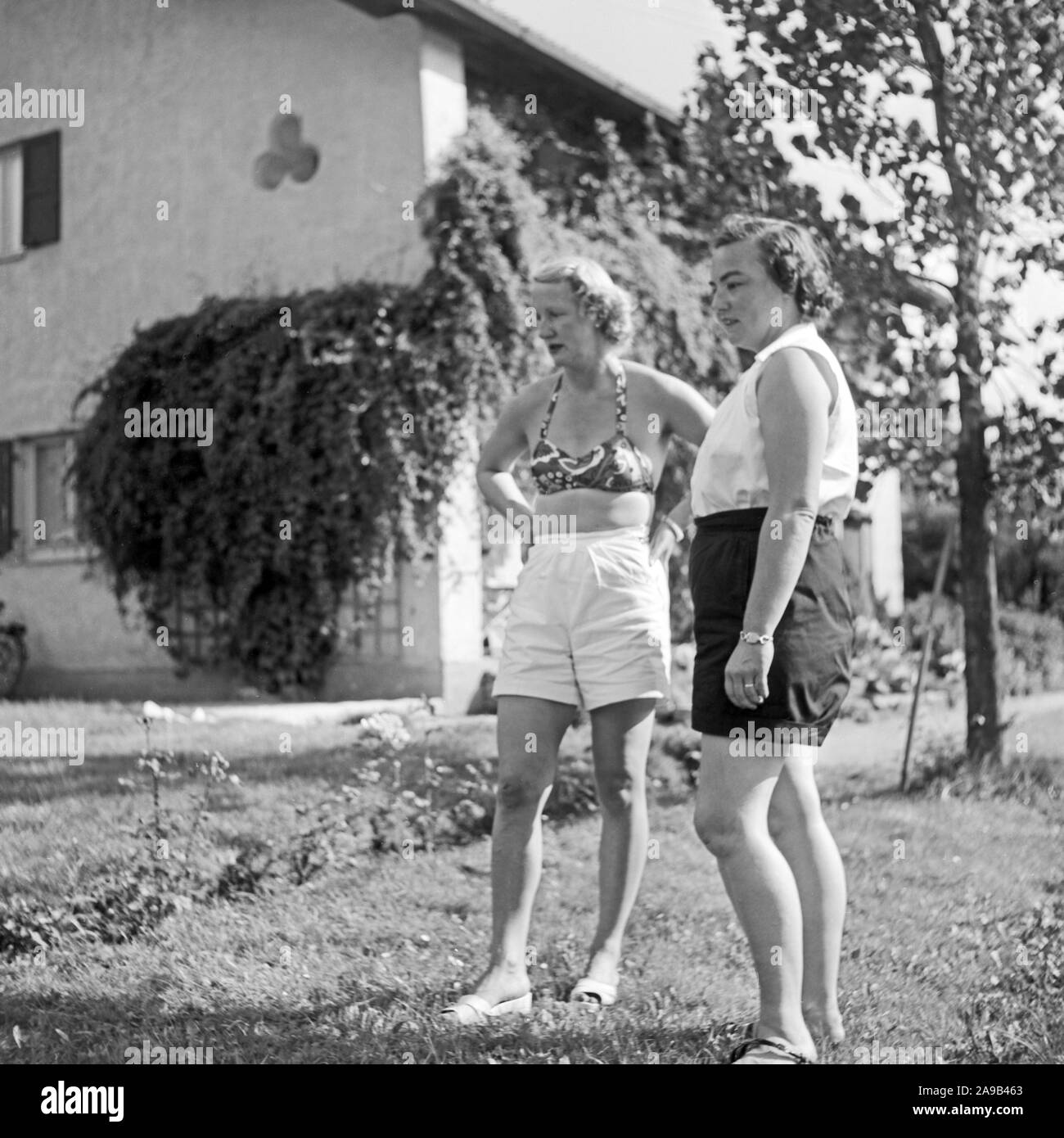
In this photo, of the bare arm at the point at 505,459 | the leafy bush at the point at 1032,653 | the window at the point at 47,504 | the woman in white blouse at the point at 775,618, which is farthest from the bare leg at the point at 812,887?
the window at the point at 47,504

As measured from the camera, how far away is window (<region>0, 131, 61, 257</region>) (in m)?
14.1

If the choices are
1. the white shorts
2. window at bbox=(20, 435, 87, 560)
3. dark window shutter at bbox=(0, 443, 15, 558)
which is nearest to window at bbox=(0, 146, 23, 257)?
window at bbox=(20, 435, 87, 560)

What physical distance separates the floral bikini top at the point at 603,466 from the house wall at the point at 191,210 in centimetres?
675

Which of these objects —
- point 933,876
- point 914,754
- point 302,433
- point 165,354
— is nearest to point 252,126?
point 165,354

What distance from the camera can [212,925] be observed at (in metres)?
4.44

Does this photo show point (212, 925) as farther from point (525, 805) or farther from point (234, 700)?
point (234, 700)

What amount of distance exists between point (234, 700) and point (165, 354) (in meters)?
2.75

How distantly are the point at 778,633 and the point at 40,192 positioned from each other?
42.0 ft

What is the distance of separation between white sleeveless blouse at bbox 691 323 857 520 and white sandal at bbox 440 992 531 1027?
127cm

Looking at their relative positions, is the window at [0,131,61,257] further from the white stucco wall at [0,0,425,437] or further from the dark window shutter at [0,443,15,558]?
the dark window shutter at [0,443,15,558]

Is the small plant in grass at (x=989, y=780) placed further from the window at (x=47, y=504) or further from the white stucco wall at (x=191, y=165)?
the window at (x=47, y=504)

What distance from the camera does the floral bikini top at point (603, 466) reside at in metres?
3.86

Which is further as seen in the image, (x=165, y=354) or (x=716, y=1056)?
(x=165, y=354)

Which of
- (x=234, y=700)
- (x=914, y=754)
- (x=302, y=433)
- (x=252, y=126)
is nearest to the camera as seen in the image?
(x=914, y=754)
